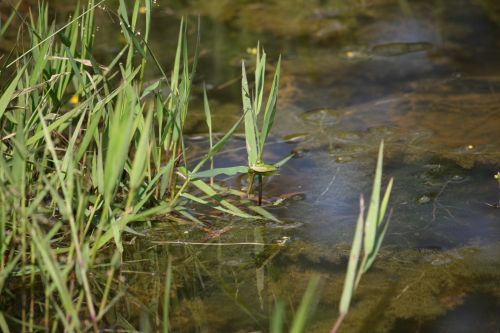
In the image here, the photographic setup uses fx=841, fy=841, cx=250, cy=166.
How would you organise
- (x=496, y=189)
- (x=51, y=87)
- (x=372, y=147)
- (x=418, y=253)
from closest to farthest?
1. (x=418, y=253)
2. (x=51, y=87)
3. (x=496, y=189)
4. (x=372, y=147)

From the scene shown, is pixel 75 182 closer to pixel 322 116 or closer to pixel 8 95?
pixel 8 95

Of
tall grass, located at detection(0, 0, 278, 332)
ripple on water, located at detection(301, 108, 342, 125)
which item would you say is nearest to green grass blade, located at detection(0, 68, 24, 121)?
tall grass, located at detection(0, 0, 278, 332)

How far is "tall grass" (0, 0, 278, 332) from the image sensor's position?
1.57m

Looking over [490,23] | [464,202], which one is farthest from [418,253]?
[490,23]

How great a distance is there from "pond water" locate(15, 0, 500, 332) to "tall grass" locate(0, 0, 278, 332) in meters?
0.11

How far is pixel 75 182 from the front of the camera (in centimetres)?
192

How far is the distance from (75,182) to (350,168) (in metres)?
0.96

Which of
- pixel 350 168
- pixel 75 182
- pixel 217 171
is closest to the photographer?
pixel 75 182

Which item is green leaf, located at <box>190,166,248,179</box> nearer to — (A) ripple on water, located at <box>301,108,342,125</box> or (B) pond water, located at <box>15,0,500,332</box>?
(B) pond water, located at <box>15,0,500,332</box>

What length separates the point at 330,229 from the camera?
85.5 inches

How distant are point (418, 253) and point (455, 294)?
0.62 ft

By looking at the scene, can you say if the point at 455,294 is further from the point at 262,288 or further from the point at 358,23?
the point at 358,23

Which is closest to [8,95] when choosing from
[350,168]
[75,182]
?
[75,182]

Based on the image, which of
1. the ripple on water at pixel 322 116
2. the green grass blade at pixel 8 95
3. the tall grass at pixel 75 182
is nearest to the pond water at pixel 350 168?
the ripple on water at pixel 322 116
